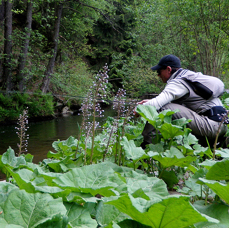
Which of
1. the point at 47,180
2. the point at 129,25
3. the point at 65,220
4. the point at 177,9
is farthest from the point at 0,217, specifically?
the point at 129,25

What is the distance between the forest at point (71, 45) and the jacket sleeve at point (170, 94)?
7.29 meters

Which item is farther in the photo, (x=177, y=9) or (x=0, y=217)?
(x=177, y=9)

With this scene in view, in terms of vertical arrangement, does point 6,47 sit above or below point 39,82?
above

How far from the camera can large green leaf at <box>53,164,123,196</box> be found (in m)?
1.08

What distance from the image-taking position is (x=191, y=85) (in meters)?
2.87

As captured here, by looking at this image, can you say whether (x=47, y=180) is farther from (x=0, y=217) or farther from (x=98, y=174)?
(x=0, y=217)

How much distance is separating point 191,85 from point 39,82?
1370cm

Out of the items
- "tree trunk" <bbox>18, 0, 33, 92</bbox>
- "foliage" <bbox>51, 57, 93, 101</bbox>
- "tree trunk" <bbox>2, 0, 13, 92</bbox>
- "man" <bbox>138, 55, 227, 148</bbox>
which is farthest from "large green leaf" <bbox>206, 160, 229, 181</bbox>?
"foliage" <bbox>51, 57, 93, 101</bbox>

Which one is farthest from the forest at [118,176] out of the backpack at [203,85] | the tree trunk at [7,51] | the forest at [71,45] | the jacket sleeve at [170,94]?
the tree trunk at [7,51]

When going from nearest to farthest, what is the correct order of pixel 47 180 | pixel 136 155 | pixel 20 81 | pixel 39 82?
pixel 47 180
pixel 136 155
pixel 20 81
pixel 39 82

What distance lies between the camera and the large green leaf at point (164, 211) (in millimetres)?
748

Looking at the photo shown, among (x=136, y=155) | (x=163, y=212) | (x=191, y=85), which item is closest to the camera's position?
(x=163, y=212)

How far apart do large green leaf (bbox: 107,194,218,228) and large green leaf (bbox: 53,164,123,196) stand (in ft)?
0.81

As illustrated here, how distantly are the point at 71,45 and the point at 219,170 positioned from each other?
16.0 m
